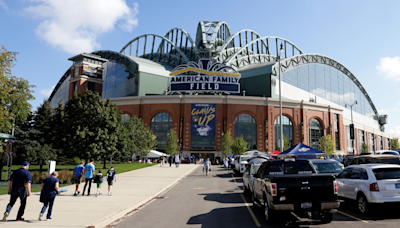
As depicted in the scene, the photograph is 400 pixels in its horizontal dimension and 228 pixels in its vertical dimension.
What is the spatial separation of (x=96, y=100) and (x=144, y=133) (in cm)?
2077

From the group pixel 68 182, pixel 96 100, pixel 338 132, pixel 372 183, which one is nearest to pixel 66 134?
pixel 96 100

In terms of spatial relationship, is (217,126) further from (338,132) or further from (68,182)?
(68,182)

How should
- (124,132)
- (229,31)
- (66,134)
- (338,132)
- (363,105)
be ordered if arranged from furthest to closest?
1. (363,105)
2. (229,31)
3. (338,132)
4. (124,132)
5. (66,134)

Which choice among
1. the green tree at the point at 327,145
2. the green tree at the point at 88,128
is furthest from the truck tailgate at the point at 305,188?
the green tree at the point at 327,145

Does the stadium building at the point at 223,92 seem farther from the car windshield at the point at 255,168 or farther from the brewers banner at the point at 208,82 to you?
the car windshield at the point at 255,168

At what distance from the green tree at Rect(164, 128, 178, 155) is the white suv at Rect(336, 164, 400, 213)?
160 ft

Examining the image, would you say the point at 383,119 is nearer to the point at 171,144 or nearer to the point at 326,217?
the point at 171,144

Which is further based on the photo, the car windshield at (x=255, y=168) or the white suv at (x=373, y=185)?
the car windshield at (x=255, y=168)

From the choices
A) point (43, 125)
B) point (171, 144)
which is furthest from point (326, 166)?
point (171, 144)

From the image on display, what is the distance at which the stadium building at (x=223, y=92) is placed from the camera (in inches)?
2440

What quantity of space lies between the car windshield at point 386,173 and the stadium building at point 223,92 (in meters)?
46.1

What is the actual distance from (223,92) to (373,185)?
60402mm

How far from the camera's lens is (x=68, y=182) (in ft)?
65.8

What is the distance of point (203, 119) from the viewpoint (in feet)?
204
